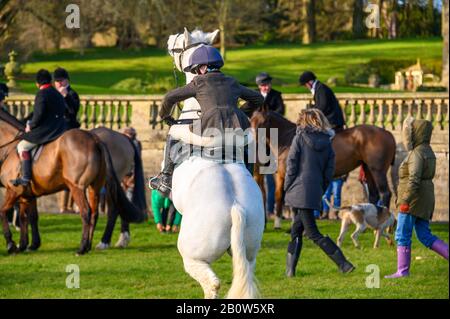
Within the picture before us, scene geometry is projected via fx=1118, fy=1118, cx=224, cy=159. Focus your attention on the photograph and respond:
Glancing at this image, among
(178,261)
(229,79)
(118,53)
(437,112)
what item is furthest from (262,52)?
(229,79)

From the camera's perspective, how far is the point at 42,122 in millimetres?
15133

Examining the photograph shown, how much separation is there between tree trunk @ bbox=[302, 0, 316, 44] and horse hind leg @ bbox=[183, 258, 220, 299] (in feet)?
155

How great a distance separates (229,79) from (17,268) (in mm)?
6475

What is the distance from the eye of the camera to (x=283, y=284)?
11953mm

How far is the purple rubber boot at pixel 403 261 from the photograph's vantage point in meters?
12.2

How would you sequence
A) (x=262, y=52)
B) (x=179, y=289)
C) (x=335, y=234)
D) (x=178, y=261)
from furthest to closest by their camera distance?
(x=262, y=52)
(x=335, y=234)
(x=178, y=261)
(x=179, y=289)

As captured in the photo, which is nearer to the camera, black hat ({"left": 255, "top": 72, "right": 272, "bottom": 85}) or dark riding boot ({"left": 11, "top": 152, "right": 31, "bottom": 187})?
dark riding boot ({"left": 11, "top": 152, "right": 31, "bottom": 187})

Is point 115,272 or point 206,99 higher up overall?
point 206,99

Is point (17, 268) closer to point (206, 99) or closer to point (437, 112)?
point (206, 99)

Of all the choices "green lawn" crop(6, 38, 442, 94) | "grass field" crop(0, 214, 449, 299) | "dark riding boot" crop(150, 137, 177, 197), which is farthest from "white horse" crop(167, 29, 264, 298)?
"green lawn" crop(6, 38, 442, 94)

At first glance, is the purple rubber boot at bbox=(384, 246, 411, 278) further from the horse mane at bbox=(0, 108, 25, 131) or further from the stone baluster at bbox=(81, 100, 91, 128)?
the stone baluster at bbox=(81, 100, 91, 128)

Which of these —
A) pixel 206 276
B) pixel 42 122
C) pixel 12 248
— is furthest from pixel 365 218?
pixel 206 276

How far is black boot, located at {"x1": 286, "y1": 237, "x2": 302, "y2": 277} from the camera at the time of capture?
12.5m

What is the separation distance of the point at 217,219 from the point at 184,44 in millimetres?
1708
